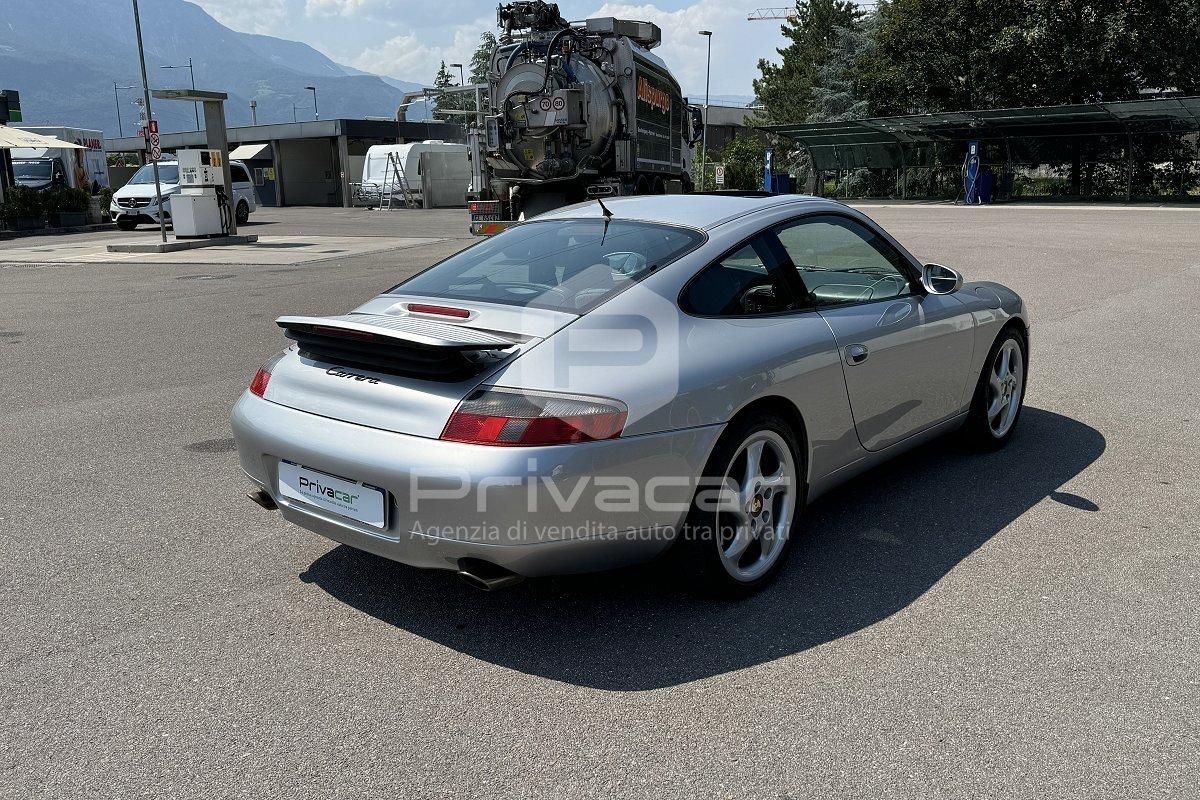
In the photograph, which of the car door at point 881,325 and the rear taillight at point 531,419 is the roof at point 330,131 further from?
the rear taillight at point 531,419

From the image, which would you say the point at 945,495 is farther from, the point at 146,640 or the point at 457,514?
the point at 146,640

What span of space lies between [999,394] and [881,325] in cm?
147

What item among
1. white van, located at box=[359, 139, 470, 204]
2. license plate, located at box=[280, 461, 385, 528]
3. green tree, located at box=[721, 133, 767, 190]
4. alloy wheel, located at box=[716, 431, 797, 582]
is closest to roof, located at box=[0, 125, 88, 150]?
white van, located at box=[359, 139, 470, 204]

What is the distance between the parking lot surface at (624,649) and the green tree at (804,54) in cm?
5438

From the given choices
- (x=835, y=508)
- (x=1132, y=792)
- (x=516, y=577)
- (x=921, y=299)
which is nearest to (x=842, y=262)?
(x=921, y=299)

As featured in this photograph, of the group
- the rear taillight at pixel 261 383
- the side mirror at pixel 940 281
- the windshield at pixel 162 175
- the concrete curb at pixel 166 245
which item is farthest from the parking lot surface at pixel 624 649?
the windshield at pixel 162 175

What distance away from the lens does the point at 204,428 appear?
5.90 metres

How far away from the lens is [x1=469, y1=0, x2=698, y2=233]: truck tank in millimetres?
16094

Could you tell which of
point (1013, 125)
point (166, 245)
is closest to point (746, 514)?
point (166, 245)

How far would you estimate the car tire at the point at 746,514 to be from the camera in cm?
322

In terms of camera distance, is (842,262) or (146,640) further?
(842,262)

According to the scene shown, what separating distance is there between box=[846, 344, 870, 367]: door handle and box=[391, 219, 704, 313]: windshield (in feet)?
2.56

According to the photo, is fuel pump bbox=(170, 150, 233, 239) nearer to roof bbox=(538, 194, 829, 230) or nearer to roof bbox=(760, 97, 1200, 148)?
roof bbox=(538, 194, 829, 230)

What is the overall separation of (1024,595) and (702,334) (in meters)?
1.55
